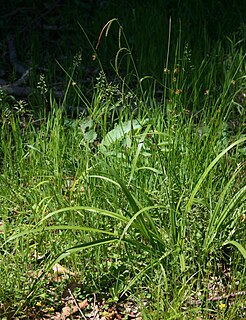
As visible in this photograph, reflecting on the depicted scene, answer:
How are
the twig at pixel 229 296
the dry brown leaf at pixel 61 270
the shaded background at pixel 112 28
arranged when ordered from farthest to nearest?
the shaded background at pixel 112 28 < the dry brown leaf at pixel 61 270 < the twig at pixel 229 296

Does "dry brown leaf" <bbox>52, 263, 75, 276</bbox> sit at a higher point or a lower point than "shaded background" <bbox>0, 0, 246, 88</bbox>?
lower

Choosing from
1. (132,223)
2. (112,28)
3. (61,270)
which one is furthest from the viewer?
(112,28)

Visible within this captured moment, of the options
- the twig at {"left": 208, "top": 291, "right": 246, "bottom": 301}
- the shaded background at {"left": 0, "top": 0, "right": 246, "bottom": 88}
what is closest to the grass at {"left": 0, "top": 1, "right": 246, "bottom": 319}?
the twig at {"left": 208, "top": 291, "right": 246, "bottom": 301}

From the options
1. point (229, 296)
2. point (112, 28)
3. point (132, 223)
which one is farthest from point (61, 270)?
point (112, 28)

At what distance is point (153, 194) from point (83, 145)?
65 centimetres

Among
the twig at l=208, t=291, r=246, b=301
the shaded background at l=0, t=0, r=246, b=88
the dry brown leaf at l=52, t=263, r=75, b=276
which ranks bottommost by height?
the dry brown leaf at l=52, t=263, r=75, b=276

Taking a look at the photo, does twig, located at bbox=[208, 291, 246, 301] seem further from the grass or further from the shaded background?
the shaded background

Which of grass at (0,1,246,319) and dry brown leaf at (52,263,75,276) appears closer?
grass at (0,1,246,319)

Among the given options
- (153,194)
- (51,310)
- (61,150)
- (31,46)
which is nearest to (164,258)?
(153,194)

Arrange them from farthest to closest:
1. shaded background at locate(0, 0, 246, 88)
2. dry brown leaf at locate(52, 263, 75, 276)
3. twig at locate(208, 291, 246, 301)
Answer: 1. shaded background at locate(0, 0, 246, 88)
2. dry brown leaf at locate(52, 263, 75, 276)
3. twig at locate(208, 291, 246, 301)

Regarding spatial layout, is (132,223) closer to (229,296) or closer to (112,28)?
(229,296)

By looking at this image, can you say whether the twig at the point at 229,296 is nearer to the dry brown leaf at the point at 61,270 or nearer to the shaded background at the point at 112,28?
the dry brown leaf at the point at 61,270

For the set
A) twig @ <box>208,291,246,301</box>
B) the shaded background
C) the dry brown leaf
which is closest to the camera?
twig @ <box>208,291,246,301</box>

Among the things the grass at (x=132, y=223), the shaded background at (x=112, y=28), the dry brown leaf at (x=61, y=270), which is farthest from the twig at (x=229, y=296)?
the shaded background at (x=112, y=28)
